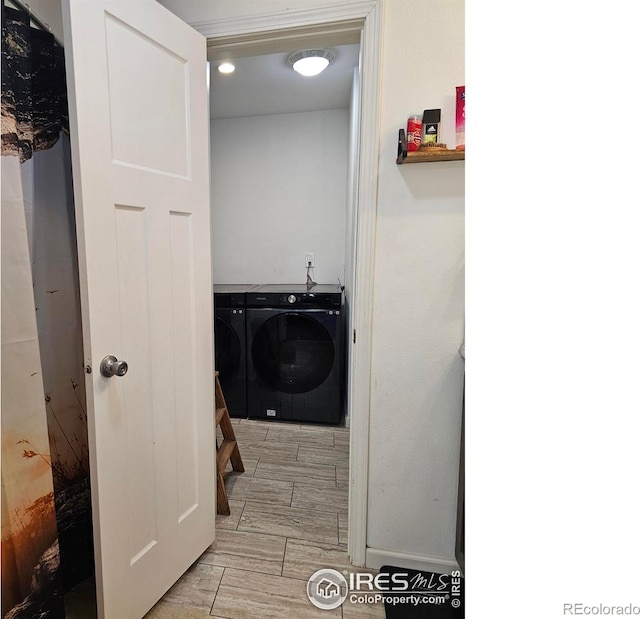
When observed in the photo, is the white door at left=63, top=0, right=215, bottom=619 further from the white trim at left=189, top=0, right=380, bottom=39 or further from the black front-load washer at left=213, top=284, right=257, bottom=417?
the black front-load washer at left=213, top=284, right=257, bottom=417

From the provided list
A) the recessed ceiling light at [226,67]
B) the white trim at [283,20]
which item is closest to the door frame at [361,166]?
the white trim at [283,20]

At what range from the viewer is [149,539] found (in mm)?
1228

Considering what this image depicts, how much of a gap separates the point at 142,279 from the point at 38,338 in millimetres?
353

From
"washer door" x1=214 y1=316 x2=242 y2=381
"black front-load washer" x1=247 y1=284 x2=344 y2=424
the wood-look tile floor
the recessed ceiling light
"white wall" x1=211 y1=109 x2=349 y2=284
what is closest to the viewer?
the wood-look tile floor

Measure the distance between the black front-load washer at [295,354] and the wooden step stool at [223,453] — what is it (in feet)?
2.20

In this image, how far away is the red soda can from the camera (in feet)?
3.95

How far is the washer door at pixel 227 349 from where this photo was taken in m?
2.78

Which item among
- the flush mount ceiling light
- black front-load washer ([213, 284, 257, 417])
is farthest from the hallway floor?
the flush mount ceiling light

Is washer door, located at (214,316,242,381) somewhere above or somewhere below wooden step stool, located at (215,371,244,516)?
above

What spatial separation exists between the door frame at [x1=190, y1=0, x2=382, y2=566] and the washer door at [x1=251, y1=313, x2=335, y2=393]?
123 cm

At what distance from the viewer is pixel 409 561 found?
145cm

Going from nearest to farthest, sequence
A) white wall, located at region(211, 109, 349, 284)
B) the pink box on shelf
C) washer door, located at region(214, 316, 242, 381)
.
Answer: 1. the pink box on shelf
2. washer door, located at region(214, 316, 242, 381)
3. white wall, located at region(211, 109, 349, 284)
